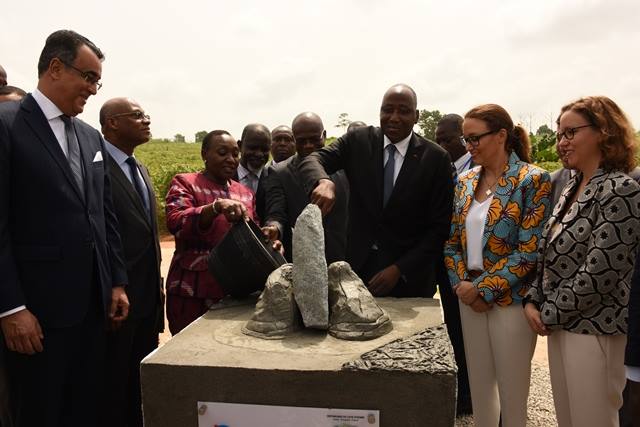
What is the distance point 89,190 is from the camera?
8.68ft

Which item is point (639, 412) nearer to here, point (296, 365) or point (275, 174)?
point (296, 365)

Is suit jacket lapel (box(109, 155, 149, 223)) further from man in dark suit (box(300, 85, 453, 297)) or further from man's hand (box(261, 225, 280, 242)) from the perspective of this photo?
man in dark suit (box(300, 85, 453, 297))

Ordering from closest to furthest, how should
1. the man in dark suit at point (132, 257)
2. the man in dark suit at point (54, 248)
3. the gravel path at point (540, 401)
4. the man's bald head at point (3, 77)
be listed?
the man in dark suit at point (54, 248) → the man in dark suit at point (132, 257) → the gravel path at point (540, 401) → the man's bald head at point (3, 77)

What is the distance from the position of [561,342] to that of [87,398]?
235 cm

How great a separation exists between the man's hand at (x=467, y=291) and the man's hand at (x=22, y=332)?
2.08m

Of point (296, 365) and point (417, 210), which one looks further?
point (417, 210)

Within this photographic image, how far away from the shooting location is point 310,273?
2363 millimetres

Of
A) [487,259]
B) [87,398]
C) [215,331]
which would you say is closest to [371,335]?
[215,331]

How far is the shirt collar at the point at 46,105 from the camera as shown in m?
2.57

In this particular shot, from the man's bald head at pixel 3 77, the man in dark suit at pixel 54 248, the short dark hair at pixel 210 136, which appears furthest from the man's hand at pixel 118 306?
the man's bald head at pixel 3 77

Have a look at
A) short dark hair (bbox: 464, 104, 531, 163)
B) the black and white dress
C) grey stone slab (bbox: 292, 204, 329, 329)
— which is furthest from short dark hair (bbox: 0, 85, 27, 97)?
the black and white dress

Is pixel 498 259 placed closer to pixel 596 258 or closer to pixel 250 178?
pixel 596 258

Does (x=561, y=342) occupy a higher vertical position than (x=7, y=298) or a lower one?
lower

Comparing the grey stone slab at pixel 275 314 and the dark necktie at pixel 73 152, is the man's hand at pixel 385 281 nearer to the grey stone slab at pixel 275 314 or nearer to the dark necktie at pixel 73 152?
the grey stone slab at pixel 275 314
